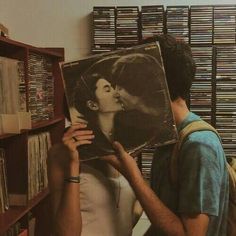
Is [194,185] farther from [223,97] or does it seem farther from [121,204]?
[223,97]

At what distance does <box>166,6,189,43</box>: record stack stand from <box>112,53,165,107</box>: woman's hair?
5.74 feet

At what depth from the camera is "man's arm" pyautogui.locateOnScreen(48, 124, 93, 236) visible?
104cm

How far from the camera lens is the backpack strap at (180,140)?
100 centimetres

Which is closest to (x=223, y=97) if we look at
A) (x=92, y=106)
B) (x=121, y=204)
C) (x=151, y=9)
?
(x=151, y=9)

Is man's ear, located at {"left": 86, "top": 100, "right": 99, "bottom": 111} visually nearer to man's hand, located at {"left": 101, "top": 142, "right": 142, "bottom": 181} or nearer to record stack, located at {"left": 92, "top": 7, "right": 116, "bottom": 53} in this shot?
man's hand, located at {"left": 101, "top": 142, "right": 142, "bottom": 181}

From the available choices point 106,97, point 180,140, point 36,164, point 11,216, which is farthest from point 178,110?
point 36,164

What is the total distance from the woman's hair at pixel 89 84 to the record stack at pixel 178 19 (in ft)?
5.76

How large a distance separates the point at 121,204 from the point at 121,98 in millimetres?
383

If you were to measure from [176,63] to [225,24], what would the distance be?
1.77 metres

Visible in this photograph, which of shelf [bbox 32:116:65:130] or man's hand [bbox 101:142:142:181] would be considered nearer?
man's hand [bbox 101:142:142:181]

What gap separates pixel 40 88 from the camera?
2.55m

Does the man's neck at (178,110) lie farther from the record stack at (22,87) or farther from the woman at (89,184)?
the record stack at (22,87)

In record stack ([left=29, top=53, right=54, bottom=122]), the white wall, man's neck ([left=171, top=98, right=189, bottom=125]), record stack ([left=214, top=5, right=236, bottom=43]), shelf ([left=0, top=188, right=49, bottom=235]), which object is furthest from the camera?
the white wall

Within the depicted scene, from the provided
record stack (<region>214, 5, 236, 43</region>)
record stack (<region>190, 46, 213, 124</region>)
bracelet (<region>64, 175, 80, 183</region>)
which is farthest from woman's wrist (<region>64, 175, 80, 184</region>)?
record stack (<region>214, 5, 236, 43</region>)
